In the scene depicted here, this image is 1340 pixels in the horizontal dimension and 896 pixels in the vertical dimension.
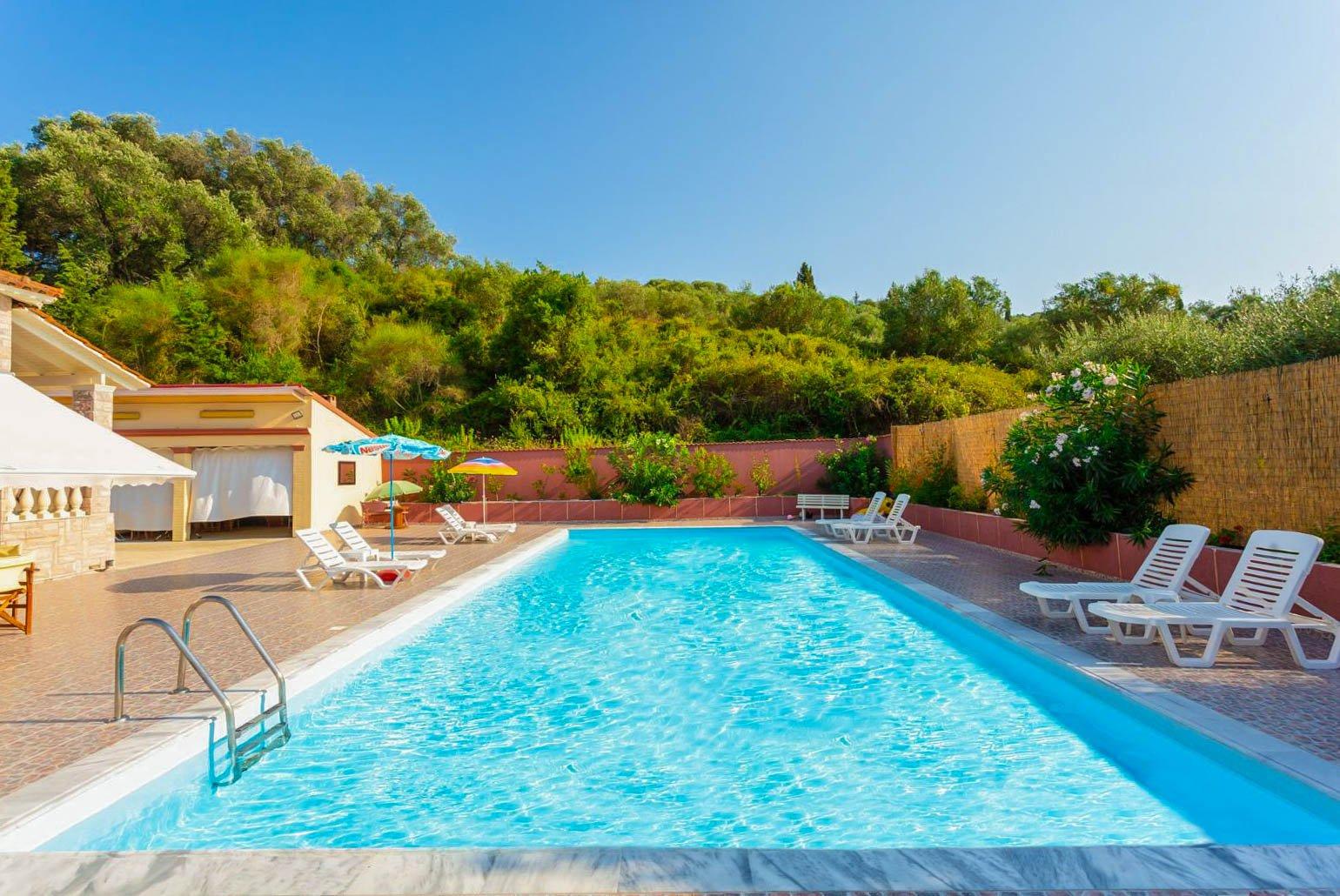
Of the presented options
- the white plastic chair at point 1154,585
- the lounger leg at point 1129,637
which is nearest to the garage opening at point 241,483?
the white plastic chair at point 1154,585

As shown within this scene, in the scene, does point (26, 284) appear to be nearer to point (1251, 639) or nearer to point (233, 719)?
point (233, 719)

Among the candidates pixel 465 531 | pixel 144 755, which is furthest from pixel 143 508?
pixel 144 755

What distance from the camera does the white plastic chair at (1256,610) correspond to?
4953 millimetres

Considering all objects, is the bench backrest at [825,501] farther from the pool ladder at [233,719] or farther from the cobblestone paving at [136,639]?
the pool ladder at [233,719]

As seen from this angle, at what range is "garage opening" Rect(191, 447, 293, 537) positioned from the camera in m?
16.2

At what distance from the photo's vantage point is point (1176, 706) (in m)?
4.13

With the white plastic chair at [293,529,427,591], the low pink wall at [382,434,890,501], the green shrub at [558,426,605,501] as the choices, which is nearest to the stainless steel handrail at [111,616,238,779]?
the white plastic chair at [293,529,427,591]

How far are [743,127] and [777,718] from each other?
1530 cm

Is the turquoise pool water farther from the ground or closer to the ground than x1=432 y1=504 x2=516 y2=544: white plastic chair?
closer to the ground

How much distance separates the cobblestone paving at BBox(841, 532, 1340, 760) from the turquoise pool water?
43 centimetres

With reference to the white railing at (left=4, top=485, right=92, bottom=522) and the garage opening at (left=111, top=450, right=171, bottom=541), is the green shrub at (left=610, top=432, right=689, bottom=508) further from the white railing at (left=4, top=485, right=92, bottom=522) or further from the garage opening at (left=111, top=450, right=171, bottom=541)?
the white railing at (left=4, top=485, right=92, bottom=522)

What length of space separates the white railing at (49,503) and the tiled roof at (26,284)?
2579 millimetres

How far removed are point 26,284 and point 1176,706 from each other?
12.6 metres

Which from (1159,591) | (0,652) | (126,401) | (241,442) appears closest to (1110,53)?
(1159,591)
